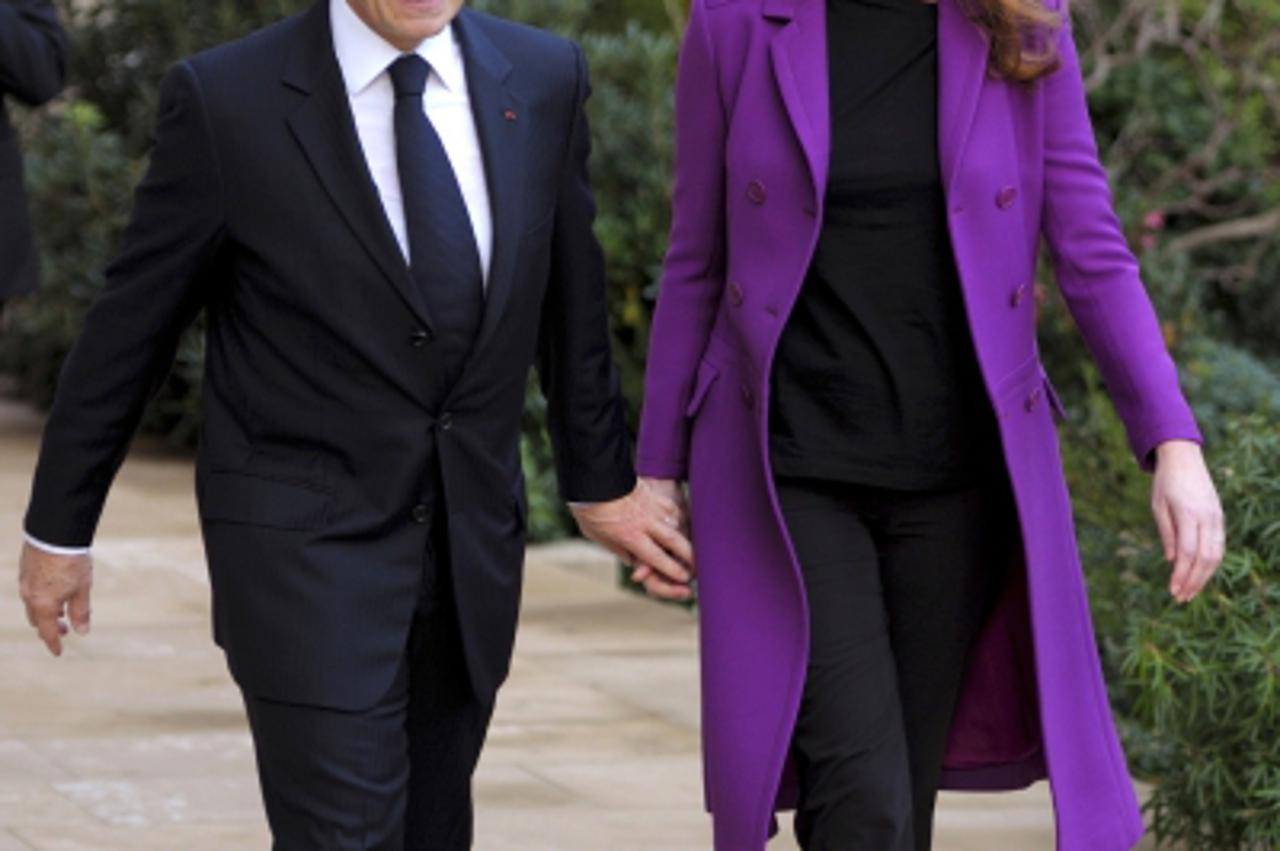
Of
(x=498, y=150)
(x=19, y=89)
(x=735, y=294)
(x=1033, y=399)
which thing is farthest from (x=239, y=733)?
(x=498, y=150)

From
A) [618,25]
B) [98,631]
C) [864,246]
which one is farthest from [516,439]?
[618,25]

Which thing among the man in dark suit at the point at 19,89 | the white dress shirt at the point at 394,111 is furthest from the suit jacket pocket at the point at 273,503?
the man in dark suit at the point at 19,89

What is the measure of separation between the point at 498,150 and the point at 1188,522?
105 centimetres

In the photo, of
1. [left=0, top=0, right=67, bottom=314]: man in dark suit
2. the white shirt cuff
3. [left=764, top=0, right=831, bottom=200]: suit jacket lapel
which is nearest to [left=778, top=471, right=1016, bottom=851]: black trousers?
[left=764, top=0, right=831, bottom=200]: suit jacket lapel

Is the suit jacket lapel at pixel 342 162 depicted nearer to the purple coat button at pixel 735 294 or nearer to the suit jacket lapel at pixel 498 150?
the suit jacket lapel at pixel 498 150

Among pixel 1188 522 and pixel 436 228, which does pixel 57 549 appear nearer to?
pixel 436 228

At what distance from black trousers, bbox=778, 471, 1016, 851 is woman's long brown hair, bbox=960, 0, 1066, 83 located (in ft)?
1.84

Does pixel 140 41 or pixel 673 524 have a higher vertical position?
pixel 673 524

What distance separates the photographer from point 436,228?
3.73 meters

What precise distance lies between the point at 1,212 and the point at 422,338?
276 centimetres

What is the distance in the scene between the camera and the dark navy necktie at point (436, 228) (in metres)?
3.72

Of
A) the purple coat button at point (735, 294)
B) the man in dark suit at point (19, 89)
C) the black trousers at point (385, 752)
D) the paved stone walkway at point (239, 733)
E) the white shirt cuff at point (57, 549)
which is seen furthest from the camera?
the man in dark suit at point (19, 89)

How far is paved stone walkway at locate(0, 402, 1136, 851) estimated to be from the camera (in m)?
5.99

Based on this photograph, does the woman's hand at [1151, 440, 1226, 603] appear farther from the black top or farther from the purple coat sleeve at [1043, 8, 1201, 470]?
the black top
